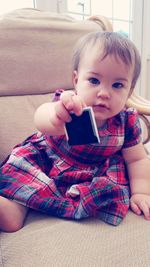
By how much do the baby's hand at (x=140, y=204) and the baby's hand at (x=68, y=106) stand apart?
30cm

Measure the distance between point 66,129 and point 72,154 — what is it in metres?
0.22

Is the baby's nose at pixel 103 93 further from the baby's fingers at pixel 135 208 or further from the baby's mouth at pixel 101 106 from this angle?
the baby's fingers at pixel 135 208

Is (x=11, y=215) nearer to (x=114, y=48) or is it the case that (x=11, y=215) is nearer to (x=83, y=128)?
(x=83, y=128)

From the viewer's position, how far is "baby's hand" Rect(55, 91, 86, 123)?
59 centimetres

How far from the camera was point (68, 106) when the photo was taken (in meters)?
0.60

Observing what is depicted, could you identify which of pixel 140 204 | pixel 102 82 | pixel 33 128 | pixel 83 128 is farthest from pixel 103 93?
pixel 33 128

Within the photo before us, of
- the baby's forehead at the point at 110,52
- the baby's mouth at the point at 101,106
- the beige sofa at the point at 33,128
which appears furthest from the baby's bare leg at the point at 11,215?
the baby's forehead at the point at 110,52

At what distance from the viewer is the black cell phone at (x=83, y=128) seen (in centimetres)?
60

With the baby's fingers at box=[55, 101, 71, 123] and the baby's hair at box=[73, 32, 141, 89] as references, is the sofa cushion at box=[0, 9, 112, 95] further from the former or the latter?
the baby's fingers at box=[55, 101, 71, 123]

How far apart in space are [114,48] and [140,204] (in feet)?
1.24

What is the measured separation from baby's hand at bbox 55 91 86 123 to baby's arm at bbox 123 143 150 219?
1.01ft

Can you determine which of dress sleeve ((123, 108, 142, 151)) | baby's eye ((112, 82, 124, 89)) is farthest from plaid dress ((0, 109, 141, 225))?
baby's eye ((112, 82, 124, 89))

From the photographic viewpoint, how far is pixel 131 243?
24.3 inches

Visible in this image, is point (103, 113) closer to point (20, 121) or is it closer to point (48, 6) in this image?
point (20, 121)
